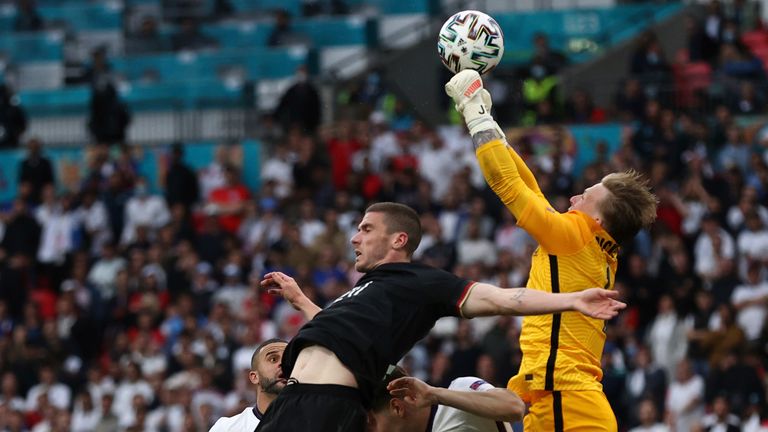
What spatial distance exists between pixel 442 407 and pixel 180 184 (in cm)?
1378

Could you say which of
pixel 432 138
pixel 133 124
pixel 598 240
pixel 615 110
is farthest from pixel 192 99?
pixel 598 240

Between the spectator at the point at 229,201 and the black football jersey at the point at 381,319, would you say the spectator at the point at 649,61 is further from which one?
the black football jersey at the point at 381,319

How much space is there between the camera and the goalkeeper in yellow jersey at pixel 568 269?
7.72m

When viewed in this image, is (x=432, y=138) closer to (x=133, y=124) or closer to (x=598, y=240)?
(x=133, y=124)

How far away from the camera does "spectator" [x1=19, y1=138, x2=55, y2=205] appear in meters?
22.3

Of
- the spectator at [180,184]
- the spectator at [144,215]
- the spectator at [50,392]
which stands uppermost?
the spectator at [180,184]

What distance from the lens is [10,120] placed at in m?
23.7

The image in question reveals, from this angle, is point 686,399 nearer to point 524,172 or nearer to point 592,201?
point 592,201

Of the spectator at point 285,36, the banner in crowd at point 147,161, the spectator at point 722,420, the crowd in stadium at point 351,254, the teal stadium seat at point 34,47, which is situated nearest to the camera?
the spectator at point 722,420

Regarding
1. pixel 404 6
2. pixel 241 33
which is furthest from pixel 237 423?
pixel 241 33

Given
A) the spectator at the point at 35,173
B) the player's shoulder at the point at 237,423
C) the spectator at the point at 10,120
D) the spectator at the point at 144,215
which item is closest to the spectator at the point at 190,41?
the spectator at the point at 10,120

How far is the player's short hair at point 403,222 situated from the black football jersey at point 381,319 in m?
0.21

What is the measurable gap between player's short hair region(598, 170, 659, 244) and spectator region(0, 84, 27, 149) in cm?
1722

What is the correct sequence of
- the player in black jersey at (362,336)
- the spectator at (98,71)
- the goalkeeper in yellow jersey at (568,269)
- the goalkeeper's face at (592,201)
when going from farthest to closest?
the spectator at (98,71), the goalkeeper's face at (592,201), the goalkeeper in yellow jersey at (568,269), the player in black jersey at (362,336)
